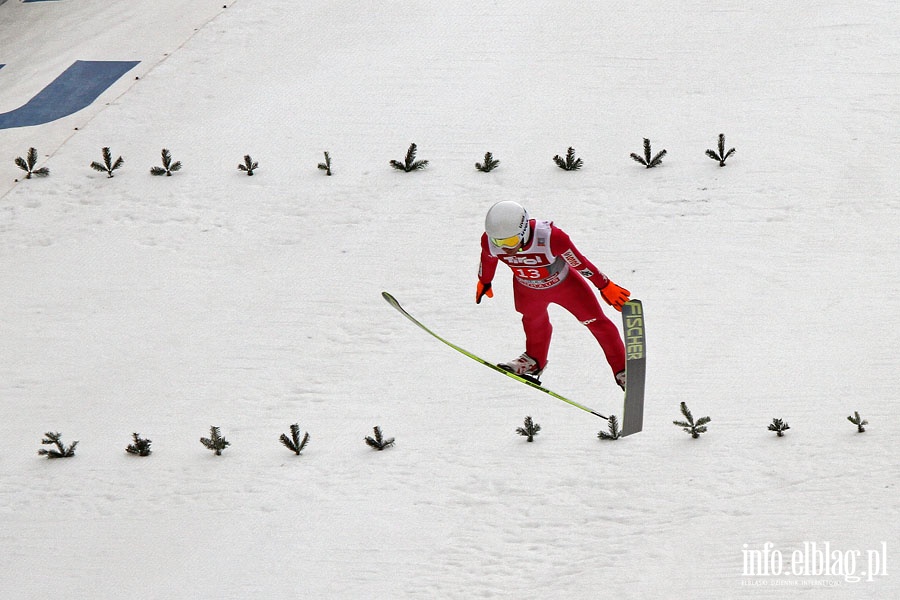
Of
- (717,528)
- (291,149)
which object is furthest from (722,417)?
(291,149)

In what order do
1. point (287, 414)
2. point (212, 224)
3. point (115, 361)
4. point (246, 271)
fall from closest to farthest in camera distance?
point (287, 414) < point (115, 361) < point (246, 271) < point (212, 224)

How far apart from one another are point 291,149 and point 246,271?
2699 millimetres

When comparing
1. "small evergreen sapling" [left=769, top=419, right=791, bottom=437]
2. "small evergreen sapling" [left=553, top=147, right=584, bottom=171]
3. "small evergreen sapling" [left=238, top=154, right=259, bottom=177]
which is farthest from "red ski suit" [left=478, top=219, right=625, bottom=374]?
"small evergreen sapling" [left=238, top=154, right=259, bottom=177]

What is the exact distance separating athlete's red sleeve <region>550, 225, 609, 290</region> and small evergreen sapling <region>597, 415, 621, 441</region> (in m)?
1.57

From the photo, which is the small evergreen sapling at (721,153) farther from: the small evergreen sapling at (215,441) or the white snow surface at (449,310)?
the small evergreen sapling at (215,441)

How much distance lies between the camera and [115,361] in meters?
11.0

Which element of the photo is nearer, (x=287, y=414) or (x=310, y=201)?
(x=287, y=414)

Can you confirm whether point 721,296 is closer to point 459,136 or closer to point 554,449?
point 554,449

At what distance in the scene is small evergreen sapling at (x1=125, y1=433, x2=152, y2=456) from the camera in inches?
381

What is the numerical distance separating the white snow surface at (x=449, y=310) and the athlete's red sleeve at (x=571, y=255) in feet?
5.90

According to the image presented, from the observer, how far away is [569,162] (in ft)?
41.9

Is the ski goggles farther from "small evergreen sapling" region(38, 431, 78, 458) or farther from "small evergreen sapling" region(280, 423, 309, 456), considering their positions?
"small evergreen sapling" region(38, 431, 78, 458)

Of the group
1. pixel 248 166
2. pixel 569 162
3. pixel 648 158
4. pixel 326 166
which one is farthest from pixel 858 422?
A: pixel 248 166

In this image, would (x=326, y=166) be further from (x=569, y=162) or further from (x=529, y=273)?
(x=529, y=273)
